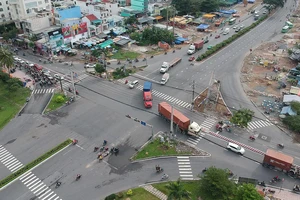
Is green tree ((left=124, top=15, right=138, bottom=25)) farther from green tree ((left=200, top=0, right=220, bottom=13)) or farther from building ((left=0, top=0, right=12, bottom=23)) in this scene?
building ((left=0, top=0, right=12, bottom=23))

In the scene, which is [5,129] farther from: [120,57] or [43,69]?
[120,57]

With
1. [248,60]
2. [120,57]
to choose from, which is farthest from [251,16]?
[120,57]

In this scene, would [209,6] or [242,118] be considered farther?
[209,6]

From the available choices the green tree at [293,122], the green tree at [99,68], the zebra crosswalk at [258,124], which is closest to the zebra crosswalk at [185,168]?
the zebra crosswalk at [258,124]

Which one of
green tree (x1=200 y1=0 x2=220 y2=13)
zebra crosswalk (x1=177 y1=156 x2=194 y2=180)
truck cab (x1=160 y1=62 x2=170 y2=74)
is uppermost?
green tree (x1=200 y1=0 x2=220 y2=13)

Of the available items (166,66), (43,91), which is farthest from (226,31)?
(43,91)

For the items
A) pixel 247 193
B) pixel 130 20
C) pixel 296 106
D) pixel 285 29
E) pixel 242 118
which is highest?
pixel 130 20

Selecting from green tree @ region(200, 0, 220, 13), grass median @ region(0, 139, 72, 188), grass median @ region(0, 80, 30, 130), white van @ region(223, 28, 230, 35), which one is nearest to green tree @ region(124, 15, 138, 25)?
white van @ region(223, 28, 230, 35)

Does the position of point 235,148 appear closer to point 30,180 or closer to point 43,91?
point 30,180
